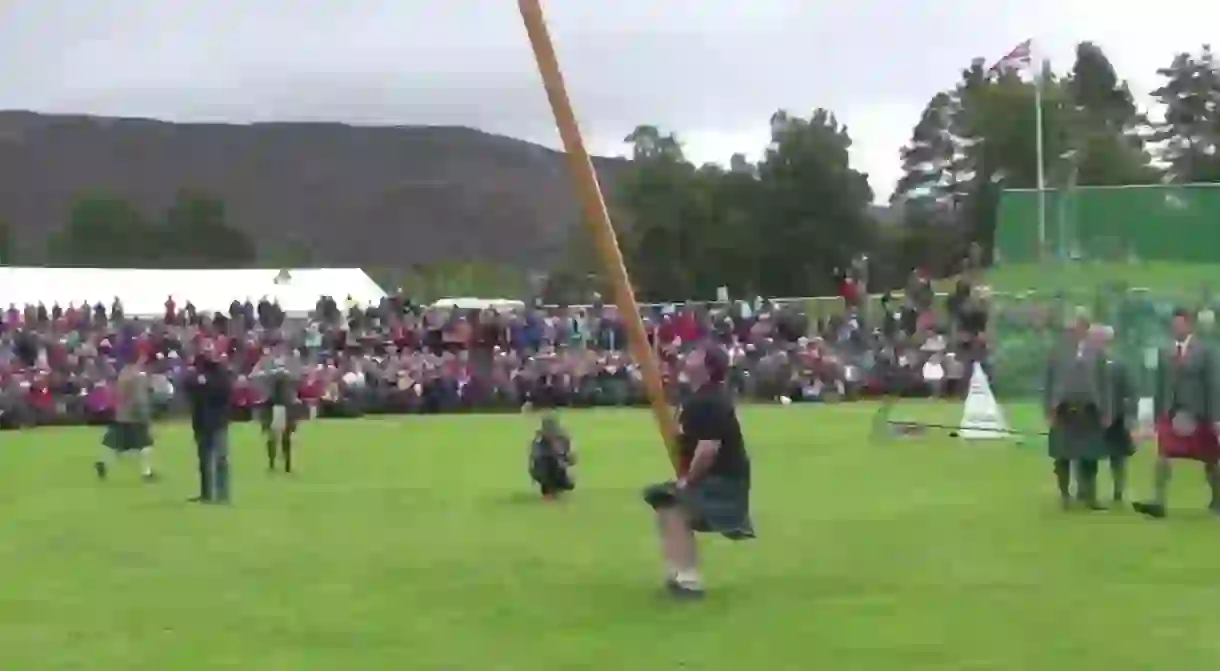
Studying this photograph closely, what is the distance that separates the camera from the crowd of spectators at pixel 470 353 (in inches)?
1321

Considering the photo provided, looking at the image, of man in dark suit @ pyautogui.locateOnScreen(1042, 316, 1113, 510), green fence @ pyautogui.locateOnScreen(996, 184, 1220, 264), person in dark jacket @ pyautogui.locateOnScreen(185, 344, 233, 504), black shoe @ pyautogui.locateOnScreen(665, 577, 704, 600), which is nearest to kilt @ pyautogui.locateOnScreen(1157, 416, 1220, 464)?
man in dark suit @ pyautogui.locateOnScreen(1042, 316, 1113, 510)

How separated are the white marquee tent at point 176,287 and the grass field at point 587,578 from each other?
24.8m

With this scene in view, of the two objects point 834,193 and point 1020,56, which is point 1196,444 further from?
point 834,193

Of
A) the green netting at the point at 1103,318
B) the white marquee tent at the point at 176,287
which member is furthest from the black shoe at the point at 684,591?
the white marquee tent at the point at 176,287

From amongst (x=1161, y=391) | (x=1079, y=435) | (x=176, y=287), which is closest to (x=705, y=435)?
(x=1079, y=435)

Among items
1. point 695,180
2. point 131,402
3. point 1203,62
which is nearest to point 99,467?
point 131,402

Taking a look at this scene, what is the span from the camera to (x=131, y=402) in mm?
20234

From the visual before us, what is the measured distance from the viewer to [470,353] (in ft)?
123

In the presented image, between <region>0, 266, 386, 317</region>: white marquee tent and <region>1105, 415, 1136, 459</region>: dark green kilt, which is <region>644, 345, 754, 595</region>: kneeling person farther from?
<region>0, 266, 386, 317</region>: white marquee tent

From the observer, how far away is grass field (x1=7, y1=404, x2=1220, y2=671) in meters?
8.79

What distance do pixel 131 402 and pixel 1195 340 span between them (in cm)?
1124

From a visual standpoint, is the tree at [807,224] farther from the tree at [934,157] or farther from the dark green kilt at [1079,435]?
the dark green kilt at [1079,435]

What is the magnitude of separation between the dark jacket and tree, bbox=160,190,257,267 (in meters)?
84.3

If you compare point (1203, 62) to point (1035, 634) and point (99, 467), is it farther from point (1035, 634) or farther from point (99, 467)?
point (1035, 634)
